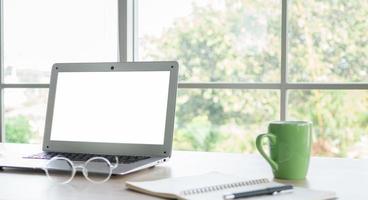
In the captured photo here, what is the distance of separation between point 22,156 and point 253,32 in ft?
4.75

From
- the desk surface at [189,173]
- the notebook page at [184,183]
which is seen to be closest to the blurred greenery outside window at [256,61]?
the desk surface at [189,173]

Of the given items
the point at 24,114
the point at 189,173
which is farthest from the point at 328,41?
the point at 24,114

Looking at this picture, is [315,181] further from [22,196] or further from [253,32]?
Answer: [253,32]

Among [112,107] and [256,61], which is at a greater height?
[256,61]

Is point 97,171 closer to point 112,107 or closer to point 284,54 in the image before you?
point 112,107

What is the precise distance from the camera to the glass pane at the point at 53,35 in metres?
2.78

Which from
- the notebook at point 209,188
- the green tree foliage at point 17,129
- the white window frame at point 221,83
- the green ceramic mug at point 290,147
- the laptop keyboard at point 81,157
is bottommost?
the green tree foliage at point 17,129

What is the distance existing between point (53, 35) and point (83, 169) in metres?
1.93

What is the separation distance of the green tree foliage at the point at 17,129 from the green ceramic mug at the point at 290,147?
2219 mm

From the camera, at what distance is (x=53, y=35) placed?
115 inches

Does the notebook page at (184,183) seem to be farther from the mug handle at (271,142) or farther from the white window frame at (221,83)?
the white window frame at (221,83)

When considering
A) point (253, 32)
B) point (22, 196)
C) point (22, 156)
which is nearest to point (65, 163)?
point (22, 156)

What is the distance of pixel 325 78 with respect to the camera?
2424 millimetres

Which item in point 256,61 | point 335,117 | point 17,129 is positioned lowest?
point 17,129
